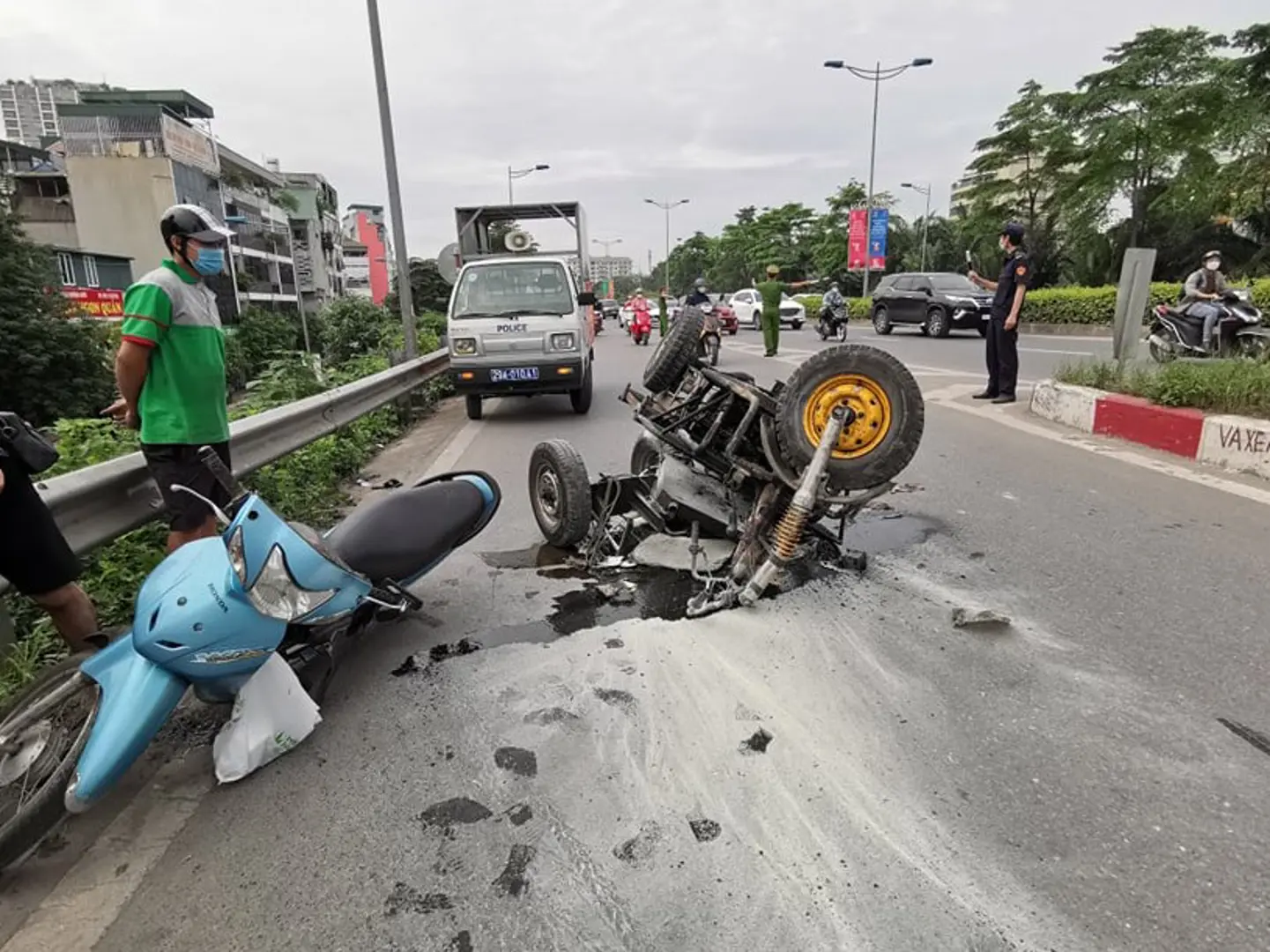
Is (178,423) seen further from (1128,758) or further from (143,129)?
(143,129)

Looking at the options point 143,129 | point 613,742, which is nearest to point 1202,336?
point 613,742

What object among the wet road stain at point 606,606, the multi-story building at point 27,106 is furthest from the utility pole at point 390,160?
the multi-story building at point 27,106

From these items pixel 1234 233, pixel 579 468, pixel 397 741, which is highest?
pixel 1234 233

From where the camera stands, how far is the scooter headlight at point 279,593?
7.56 feet

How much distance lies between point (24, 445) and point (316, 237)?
2903 inches

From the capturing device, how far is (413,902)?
194 centimetres

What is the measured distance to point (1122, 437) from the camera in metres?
6.77

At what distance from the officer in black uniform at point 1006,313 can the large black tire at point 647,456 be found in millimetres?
5087

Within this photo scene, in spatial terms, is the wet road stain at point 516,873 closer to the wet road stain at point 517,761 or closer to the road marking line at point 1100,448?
the wet road stain at point 517,761

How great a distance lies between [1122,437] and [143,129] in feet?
167

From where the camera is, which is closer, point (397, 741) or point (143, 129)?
point (397, 741)

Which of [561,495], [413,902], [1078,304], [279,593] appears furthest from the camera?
[1078,304]

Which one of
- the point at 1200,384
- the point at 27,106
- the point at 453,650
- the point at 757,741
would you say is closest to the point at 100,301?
the point at 453,650

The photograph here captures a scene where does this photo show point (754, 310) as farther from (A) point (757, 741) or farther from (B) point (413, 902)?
(B) point (413, 902)
